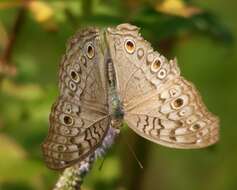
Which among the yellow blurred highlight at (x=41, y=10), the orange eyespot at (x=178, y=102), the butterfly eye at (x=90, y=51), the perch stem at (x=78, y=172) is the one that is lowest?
the perch stem at (x=78, y=172)

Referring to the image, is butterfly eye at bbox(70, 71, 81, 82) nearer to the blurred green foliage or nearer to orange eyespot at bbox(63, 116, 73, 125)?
orange eyespot at bbox(63, 116, 73, 125)

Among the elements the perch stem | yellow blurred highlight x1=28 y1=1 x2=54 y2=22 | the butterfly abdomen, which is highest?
yellow blurred highlight x1=28 y1=1 x2=54 y2=22

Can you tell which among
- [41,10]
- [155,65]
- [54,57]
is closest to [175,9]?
[41,10]

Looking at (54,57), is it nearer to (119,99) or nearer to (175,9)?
(175,9)

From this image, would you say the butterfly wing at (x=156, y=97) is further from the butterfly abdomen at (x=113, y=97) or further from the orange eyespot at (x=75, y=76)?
the orange eyespot at (x=75, y=76)

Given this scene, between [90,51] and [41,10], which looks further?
Result: [41,10]

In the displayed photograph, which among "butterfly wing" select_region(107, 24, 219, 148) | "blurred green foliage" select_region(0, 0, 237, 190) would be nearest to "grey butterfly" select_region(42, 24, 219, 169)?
"butterfly wing" select_region(107, 24, 219, 148)

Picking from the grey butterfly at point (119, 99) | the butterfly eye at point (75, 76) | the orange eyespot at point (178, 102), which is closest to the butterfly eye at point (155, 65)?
the grey butterfly at point (119, 99)

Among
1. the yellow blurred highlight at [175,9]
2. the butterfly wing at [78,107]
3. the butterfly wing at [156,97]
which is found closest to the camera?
the butterfly wing at [78,107]
